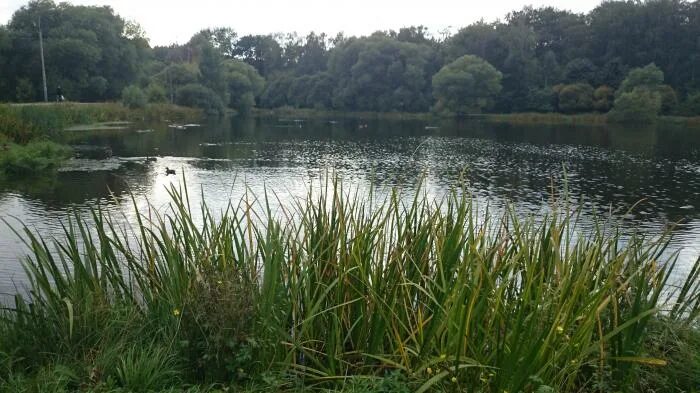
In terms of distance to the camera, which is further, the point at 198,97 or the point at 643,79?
the point at 198,97

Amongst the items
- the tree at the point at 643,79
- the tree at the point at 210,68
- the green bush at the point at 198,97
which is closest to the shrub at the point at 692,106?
the tree at the point at 643,79

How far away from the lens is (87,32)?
163ft

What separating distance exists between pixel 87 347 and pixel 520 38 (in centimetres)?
7520

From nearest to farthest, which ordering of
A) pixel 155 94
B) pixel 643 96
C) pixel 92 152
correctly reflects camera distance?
pixel 92 152, pixel 155 94, pixel 643 96

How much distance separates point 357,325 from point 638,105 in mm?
59992

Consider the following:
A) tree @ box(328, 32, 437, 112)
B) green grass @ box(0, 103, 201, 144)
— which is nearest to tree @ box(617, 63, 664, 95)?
tree @ box(328, 32, 437, 112)

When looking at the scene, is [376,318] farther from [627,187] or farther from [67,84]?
[67,84]

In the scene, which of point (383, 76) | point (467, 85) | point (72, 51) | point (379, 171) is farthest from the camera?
point (383, 76)

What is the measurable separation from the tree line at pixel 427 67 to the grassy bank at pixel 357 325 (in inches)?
1919

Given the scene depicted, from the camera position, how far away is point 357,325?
386cm

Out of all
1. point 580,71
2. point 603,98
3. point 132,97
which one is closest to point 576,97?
point 603,98

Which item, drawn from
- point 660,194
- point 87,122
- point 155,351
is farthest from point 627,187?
point 87,122

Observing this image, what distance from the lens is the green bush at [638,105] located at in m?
56.5

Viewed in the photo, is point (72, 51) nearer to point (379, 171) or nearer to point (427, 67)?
point (379, 171)
